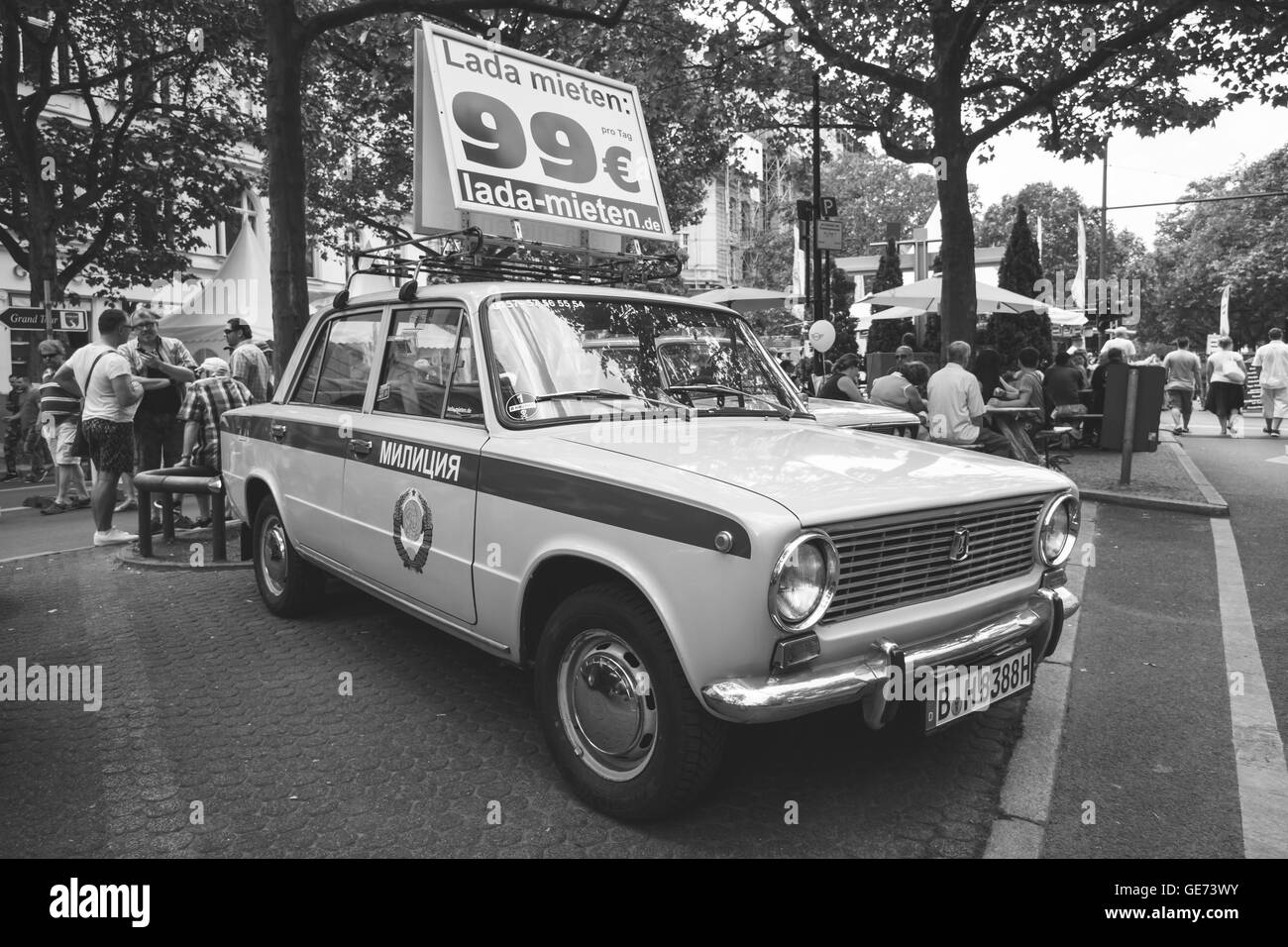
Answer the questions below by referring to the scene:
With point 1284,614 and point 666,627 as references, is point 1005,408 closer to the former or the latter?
point 1284,614

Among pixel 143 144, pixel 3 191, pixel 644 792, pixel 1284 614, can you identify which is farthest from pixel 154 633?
pixel 3 191

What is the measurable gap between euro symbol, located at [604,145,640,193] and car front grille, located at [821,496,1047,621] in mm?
3627

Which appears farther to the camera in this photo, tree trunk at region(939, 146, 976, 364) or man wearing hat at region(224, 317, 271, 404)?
tree trunk at region(939, 146, 976, 364)

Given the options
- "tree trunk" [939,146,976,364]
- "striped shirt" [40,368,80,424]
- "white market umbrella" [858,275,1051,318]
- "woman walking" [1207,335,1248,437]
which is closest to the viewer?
"striped shirt" [40,368,80,424]

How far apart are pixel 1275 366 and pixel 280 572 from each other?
17.8 metres

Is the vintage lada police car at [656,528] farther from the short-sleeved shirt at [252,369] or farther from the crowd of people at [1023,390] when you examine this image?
the short-sleeved shirt at [252,369]

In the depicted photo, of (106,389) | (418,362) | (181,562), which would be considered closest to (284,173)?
(106,389)

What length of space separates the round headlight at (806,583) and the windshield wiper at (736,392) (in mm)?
1468

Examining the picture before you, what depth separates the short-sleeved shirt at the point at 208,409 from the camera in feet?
25.9

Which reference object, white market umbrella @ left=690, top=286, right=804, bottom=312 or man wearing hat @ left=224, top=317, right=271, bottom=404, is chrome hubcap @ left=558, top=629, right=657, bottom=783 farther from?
white market umbrella @ left=690, top=286, right=804, bottom=312

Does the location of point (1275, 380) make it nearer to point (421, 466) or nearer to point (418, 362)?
point (418, 362)

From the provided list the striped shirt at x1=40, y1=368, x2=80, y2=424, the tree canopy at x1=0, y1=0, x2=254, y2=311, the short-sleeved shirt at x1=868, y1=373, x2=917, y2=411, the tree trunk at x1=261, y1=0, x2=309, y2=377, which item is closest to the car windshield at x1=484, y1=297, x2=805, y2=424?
the short-sleeved shirt at x1=868, y1=373, x2=917, y2=411

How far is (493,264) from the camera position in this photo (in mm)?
5043

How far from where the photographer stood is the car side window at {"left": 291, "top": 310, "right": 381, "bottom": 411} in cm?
490
